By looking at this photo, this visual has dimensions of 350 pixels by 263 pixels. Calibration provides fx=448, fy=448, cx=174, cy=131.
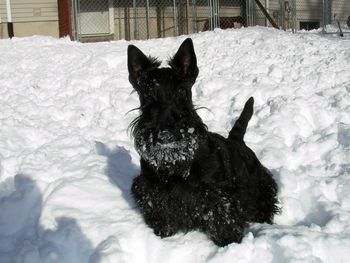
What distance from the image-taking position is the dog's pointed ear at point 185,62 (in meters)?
3.26

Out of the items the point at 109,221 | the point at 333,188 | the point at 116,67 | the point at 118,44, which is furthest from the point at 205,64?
the point at 109,221

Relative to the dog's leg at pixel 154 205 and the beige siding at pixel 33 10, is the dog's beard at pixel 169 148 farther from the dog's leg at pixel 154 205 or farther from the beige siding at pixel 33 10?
the beige siding at pixel 33 10

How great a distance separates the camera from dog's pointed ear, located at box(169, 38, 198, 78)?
326cm

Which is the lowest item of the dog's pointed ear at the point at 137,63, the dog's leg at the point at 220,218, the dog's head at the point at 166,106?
the dog's leg at the point at 220,218

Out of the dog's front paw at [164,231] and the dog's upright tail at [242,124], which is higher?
the dog's upright tail at [242,124]

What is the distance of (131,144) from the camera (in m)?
5.43

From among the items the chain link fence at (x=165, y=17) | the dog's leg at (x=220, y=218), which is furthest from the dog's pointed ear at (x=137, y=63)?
the chain link fence at (x=165, y=17)

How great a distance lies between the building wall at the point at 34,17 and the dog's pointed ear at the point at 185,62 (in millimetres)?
13479

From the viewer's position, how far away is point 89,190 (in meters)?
4.11

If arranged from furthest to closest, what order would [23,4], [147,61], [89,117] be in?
[23,4] → [89,117] → [147,61]

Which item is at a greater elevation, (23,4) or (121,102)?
(23,4)

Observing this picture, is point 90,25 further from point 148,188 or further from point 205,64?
point 148,188

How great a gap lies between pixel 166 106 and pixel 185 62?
413mm

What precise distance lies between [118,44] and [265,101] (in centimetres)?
430
